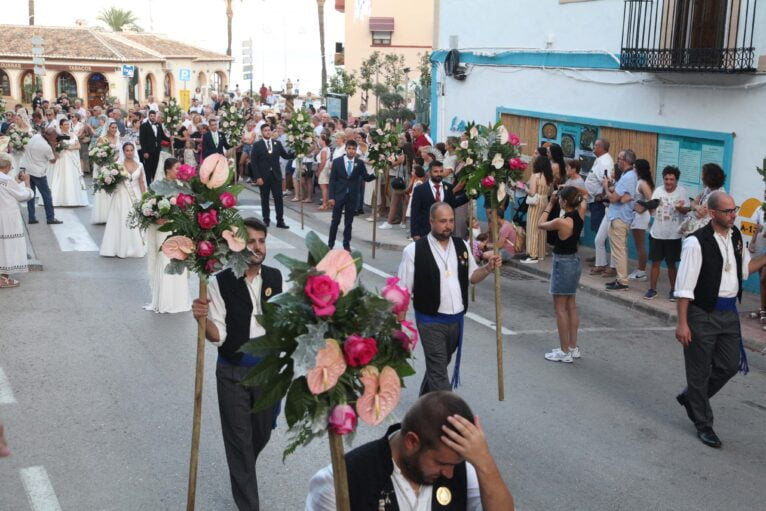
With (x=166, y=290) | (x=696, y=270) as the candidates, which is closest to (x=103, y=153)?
(x=166, y=290)

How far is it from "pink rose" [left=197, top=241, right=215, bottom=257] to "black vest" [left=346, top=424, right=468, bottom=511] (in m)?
2.99

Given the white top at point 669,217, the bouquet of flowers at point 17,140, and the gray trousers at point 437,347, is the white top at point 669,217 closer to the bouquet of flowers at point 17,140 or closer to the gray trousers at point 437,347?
the gray trousers at point 437,347

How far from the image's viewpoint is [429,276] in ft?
26.6

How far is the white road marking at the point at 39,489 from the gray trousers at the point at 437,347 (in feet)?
9.92

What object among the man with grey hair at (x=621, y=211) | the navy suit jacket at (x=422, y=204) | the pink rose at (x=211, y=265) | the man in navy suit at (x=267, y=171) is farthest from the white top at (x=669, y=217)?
the man in navy suit at (x=267, y=171)

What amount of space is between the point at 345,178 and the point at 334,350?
14.7m

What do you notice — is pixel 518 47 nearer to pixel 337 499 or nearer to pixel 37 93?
pixel 337 499

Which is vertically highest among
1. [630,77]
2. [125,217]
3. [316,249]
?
[630,77]

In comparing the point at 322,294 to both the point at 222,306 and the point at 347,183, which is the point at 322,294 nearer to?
the point at 222,306

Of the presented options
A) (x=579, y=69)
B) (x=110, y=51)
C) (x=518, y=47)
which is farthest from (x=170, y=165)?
(x=110, y=51)

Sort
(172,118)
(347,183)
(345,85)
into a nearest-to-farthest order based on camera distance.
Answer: (347,183)
(172,118)
(345,85)

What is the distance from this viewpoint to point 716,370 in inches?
333

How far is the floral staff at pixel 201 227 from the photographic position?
6492 millimetres

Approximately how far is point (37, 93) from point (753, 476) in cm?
3789
